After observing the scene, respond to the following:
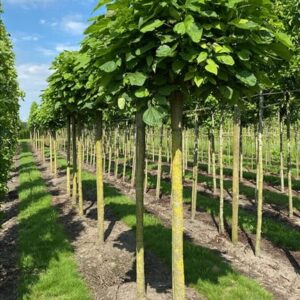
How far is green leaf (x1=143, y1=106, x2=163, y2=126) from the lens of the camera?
381cm

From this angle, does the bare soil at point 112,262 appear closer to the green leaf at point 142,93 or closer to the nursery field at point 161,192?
the nursery field at point 161,192

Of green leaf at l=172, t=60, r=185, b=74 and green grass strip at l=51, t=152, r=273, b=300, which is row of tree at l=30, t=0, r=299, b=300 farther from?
green grass strip at l=51, t=152, r=273, b=300

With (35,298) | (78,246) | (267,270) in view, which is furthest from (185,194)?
(35,298)

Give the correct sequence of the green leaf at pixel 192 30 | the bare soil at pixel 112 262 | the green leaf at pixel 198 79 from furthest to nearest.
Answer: the bare soil at pixel 112 262 → the green leaf at pixel 198 79 → the green leaf at pixel 192 30

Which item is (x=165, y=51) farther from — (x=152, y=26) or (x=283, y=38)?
(x=283, y=38)

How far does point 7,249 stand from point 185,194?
7090 millimetres

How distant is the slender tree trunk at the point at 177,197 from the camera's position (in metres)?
4.22

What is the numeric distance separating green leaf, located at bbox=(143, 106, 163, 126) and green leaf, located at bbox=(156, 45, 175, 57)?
534mm

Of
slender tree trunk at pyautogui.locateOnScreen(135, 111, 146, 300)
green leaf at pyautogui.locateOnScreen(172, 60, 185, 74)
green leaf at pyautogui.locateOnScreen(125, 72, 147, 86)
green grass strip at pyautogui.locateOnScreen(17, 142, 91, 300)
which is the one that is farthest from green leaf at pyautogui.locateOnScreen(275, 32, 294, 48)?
green grass strip at pyautogui.locateOnScreen(17, 142, 91, 300)

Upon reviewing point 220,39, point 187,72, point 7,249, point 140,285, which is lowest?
point 7,249

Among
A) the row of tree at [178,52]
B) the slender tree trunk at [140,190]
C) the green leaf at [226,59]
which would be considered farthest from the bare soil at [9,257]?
the green leaf at [226,59]

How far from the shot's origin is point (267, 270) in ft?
25.4

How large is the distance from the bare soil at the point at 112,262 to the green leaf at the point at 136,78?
3525 mm

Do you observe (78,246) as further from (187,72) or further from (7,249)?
(187,72)
